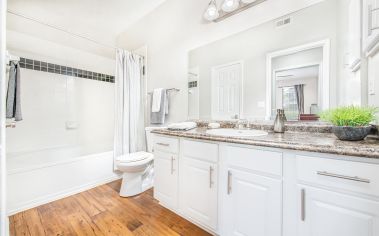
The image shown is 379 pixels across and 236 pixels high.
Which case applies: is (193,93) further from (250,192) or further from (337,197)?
(337,197)

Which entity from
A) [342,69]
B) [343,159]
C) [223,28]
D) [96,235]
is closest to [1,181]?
[96,235]

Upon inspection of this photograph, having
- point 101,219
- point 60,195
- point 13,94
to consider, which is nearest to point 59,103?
point 13,94

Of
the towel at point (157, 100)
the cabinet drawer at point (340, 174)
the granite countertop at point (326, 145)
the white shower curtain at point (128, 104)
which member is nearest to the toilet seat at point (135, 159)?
the white shower curtain at point (128, 104)

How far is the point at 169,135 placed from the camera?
148 centimetres

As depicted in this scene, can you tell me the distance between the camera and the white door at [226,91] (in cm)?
158

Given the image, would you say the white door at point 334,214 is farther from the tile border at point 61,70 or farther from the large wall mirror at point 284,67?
the tile border at point 61,70

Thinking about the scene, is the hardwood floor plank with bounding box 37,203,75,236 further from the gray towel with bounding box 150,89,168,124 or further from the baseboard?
the gray towel with bounding box 150,89,168,124

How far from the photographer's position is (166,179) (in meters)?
1.52

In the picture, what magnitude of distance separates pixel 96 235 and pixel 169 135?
969 millimetres

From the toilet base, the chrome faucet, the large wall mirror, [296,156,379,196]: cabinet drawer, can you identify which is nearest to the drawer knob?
[296,156,379,196]: cabinet drawer

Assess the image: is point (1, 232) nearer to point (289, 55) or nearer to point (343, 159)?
point (343, 159)

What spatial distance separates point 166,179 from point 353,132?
139cm

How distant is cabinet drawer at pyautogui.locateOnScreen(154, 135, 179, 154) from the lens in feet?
4.67

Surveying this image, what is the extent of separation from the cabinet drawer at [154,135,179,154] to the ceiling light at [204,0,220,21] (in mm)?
1354
